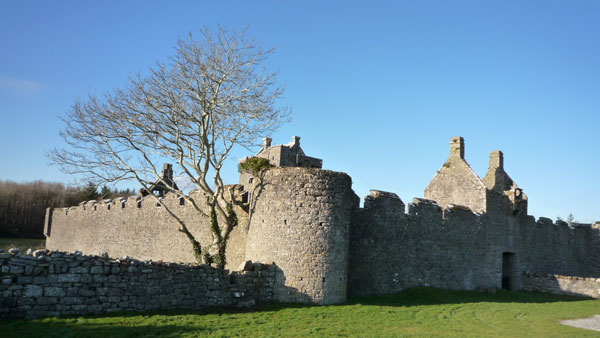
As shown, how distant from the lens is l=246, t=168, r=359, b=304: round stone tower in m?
15.3

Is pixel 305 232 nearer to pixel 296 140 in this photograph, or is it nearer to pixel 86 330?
pixel 86 330

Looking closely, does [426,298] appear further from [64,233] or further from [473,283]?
[64,233]

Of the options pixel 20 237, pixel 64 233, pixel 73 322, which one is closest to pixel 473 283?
pixel 73 322

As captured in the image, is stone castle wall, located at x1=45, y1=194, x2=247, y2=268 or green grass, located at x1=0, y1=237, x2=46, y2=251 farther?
green grass, located at x1=0, y1=237, x2=46, y2=251

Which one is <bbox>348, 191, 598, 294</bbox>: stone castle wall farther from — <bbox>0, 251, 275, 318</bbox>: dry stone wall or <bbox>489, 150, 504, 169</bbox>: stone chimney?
<bbox>0, 251, 275, 318</bbox>: dry stone wall

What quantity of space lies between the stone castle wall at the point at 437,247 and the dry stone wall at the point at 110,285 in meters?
5.20

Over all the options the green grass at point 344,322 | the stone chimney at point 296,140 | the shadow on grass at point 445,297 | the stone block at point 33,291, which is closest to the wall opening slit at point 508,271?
the shadow on grass at point 445,297

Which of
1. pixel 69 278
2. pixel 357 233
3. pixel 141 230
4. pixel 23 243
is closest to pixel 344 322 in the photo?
pixel 357 233

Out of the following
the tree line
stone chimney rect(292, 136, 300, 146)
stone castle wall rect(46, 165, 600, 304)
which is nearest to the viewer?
stone castle wall rect(46, 165, 600, 304)

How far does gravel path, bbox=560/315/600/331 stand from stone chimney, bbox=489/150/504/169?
13.6 metres

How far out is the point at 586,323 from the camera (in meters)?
15.5

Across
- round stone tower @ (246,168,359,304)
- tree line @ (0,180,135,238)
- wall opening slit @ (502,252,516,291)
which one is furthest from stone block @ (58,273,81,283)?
tree line @ (0,180,135,238)

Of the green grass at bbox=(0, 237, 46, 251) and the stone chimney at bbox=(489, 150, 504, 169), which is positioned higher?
the stone chimney at bbox=(489, 150, 504, 169)

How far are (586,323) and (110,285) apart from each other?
14.7 m
